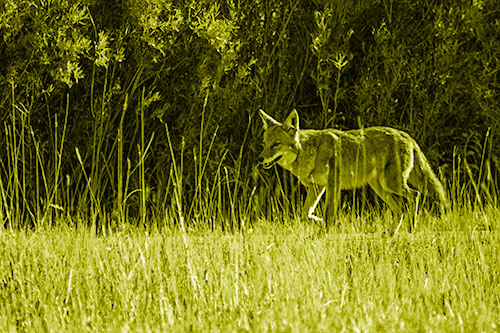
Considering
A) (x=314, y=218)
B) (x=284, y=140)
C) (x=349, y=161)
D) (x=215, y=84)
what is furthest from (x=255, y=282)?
(x=215, y=84)

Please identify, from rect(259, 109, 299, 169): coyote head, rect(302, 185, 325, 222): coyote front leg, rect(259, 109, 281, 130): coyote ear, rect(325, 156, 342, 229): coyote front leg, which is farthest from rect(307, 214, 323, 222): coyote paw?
rect(259, 109, 281, 130): coyote ear

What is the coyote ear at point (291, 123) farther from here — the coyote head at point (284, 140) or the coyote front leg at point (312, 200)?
the coyote front leg at point (312, 200)

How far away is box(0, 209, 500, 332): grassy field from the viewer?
4137 mm

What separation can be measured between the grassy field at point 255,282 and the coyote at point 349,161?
2.43 ft

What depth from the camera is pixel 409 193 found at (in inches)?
271

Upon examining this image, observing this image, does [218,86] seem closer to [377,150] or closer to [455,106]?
[377,150]

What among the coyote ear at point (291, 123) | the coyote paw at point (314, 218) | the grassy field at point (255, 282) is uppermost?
the coyote ear at point (291, 123)

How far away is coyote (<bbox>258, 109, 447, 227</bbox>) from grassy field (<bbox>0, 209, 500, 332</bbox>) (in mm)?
740

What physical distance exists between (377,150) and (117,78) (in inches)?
95.9

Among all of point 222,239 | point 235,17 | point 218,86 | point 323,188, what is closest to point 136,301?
point 222,239

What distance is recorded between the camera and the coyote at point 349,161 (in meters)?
6.94

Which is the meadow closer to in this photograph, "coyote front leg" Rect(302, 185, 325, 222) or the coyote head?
"coyote front leg" Rect(302, 185, 325, 222)

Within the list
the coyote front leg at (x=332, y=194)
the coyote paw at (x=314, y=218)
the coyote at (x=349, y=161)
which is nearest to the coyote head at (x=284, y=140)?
the coyote at (x=349, y=161)

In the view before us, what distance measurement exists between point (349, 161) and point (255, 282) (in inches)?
103
